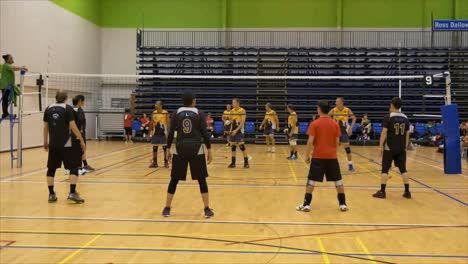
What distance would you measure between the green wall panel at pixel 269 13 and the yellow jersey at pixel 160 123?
606 inches

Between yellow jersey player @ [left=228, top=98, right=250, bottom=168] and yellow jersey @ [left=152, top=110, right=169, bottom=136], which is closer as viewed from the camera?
yellow jersey @ [left=152, top=110, right=169, bottom=136]

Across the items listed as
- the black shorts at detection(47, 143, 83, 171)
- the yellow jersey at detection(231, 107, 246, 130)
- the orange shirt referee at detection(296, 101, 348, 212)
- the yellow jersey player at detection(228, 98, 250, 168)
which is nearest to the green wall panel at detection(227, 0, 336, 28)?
the yellow jersey at detection(231, 107, 246, 130)

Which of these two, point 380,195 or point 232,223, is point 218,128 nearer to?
point 380,195

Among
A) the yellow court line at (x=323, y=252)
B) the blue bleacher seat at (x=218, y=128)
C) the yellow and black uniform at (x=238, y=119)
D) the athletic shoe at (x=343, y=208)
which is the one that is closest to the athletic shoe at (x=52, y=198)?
the yellow court line at (x=323, y=252)

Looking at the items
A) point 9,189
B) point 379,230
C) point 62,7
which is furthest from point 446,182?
point 62,7

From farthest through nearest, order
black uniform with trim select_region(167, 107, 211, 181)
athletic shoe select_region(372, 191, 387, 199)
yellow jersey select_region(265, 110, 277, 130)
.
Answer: yellow jersey select_region(265, 110, 277, 130) < athletic shoe select_region(372, 191, 387, 199) < black uniform with trim select_region(167, 107, 211, 181)

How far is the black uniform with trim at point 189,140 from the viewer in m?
7.07

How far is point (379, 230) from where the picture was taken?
6.62 m

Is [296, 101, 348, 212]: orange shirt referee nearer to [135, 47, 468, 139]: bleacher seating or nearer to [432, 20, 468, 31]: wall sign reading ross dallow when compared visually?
[135, 47, 468, 139]: bleacher seating

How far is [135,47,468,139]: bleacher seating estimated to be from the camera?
25.5 meters

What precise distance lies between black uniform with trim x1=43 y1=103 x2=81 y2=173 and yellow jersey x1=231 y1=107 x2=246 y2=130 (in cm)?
671

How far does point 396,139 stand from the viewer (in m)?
9.12

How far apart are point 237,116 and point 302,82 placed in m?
12.8

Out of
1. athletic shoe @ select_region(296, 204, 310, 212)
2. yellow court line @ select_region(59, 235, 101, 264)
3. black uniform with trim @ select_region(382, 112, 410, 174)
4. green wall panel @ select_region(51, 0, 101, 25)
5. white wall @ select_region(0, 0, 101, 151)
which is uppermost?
green wall panel @ select_region(51, 0, 101, 25)
